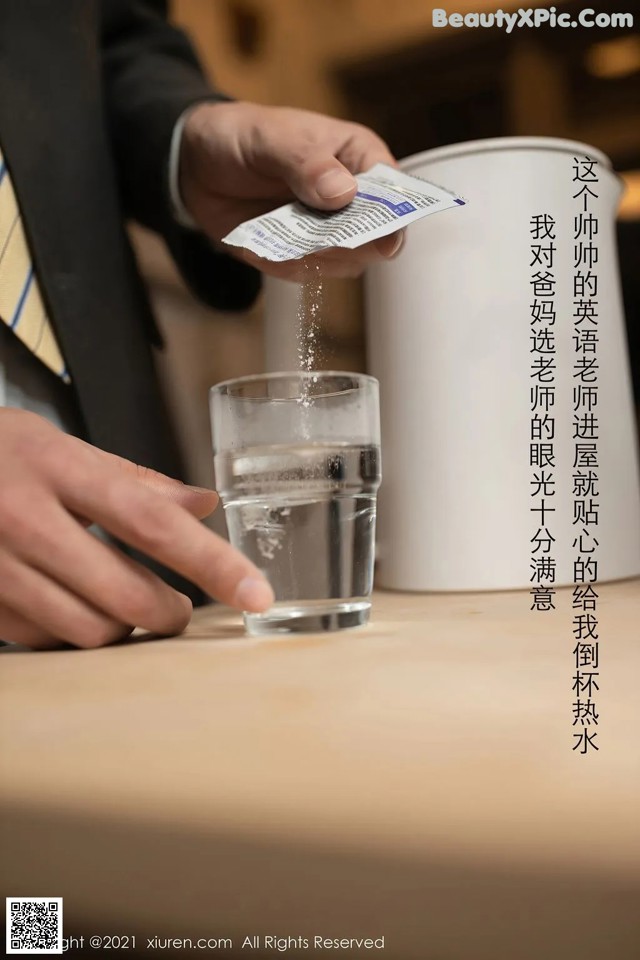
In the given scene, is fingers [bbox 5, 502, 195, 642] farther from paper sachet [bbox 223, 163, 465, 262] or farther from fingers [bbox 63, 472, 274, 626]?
paper sachet [bbox 223, 163, 465, 262]

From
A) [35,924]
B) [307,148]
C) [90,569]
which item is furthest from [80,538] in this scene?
[307,148]

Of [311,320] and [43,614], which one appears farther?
[311,320]

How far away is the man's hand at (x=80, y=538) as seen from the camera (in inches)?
10.8

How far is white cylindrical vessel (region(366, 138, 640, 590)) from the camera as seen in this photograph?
45cm

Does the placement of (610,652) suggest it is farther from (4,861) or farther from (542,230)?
(542,230)

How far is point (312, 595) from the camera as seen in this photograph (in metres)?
0.32

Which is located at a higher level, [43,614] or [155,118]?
[155,118]

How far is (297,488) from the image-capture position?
0.32m

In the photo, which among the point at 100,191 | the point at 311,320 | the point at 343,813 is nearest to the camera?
the point at 343,813

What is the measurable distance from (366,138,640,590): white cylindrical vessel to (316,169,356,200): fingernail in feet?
0.36

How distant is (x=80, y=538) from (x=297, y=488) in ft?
0.28

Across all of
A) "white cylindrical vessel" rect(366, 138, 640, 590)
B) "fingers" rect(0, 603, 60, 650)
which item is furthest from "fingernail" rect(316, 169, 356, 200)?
"fingers" rect(0, 603, 60, 650)

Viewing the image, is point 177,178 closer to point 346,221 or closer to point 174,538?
point 346,221

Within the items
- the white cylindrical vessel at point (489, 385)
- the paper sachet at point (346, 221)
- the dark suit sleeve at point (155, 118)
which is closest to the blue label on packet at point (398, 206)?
the paper sachet at point (346, 221)
